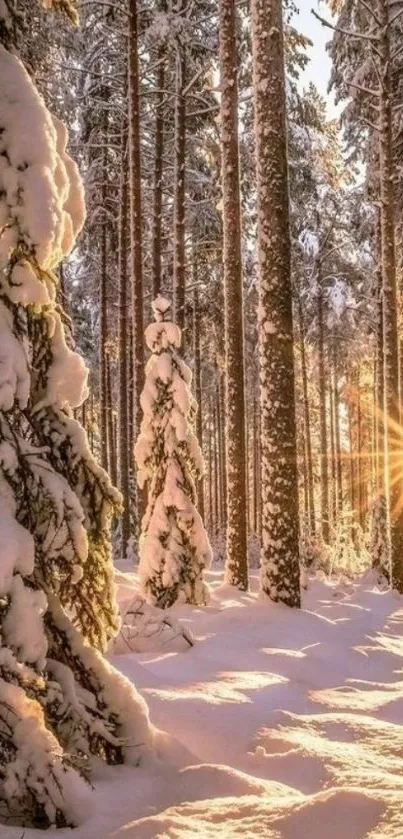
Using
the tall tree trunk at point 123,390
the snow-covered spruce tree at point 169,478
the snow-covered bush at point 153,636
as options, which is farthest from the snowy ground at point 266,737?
the tall tree trunk at point 123,390

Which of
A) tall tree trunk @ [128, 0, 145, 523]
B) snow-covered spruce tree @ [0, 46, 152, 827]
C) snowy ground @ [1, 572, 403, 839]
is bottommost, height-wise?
snowy ground @ [1, 572, 403, 839]

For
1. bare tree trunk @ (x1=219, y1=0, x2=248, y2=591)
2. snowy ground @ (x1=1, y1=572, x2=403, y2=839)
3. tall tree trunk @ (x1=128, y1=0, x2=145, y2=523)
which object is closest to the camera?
snowy ground @ (x1=1, y1=572, x2=403, y2=839)

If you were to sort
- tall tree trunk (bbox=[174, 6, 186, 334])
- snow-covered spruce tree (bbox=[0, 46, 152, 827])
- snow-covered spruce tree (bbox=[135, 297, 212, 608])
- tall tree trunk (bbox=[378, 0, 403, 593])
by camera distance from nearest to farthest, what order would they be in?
snow-covered spruce tree (bbox=[0, 46, 152, 827]), snow-covered spruce tree (bbox=[135, 297, 212, 608]), tall tree trunk (bbox=[378, 0, 403, 593]), tall tree trunk (bbox=[174, 6, 186, 334])

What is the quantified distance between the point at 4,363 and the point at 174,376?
695cm

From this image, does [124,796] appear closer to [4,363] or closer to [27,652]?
[27,652]

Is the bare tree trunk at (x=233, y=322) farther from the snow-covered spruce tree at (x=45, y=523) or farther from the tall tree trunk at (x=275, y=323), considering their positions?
the snow-covered spruce tree at (x=45, y=523)

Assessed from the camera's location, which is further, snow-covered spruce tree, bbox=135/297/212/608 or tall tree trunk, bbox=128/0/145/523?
tall tree trunk, bbox=128/0/145/523

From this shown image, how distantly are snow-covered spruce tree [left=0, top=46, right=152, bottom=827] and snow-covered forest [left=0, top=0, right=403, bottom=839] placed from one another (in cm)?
1

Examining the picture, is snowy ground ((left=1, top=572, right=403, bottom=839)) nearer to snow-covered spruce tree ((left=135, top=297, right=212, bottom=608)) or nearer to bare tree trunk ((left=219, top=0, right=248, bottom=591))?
snow-covered spruce tree ((left=135, top=297, right=212, bottom=608))

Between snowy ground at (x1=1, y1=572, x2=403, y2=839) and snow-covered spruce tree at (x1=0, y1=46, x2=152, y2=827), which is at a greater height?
snow-covered spruce tree at (x1=0, y1=46, x2=152, y2=827)

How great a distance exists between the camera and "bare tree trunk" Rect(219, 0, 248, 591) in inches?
437

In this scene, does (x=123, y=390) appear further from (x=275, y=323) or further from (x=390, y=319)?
(x=275, y=323)

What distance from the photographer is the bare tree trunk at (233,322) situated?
11.1 m

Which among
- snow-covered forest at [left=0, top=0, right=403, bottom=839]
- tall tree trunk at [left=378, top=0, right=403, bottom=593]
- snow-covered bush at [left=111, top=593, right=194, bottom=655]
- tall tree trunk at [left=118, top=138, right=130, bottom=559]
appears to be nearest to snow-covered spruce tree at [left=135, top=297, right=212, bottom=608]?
snow-covered forest at [left=0, top=0, right=403, bottom=839]
